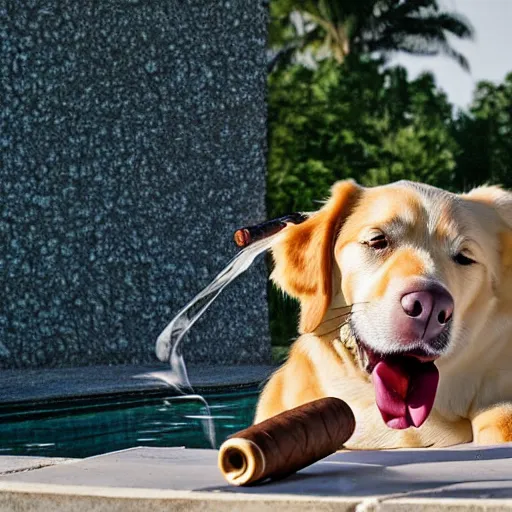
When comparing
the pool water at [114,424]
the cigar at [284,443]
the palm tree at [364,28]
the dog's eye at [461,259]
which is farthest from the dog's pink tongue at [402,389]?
the palm tree at [364,28]

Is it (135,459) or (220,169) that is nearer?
(135,459)

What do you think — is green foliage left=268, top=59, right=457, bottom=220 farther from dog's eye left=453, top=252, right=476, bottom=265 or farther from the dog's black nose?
the dog's black nose

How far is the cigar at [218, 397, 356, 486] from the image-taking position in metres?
2.15

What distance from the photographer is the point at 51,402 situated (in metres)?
6.60

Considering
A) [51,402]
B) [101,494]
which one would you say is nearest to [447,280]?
[101,494]

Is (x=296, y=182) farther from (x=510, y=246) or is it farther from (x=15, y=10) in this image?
(x=510, y=246)

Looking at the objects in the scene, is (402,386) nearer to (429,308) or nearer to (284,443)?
(429,308)

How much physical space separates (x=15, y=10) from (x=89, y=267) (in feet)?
7.49

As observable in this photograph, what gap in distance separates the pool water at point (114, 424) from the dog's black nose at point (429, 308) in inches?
118

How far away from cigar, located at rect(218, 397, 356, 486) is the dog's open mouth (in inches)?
16.6

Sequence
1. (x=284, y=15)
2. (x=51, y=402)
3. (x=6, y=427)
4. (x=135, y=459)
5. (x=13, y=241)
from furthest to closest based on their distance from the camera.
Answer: (x=284, y=15) → (x=13, y=241) → (x=51, y=402) → (x=6, y=427) → (x=135, y=459)

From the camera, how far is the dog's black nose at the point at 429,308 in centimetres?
262

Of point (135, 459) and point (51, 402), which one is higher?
point (135, 459)

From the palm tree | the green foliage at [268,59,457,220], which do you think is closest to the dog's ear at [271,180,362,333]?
the green foliage at [268,59,457,220]
